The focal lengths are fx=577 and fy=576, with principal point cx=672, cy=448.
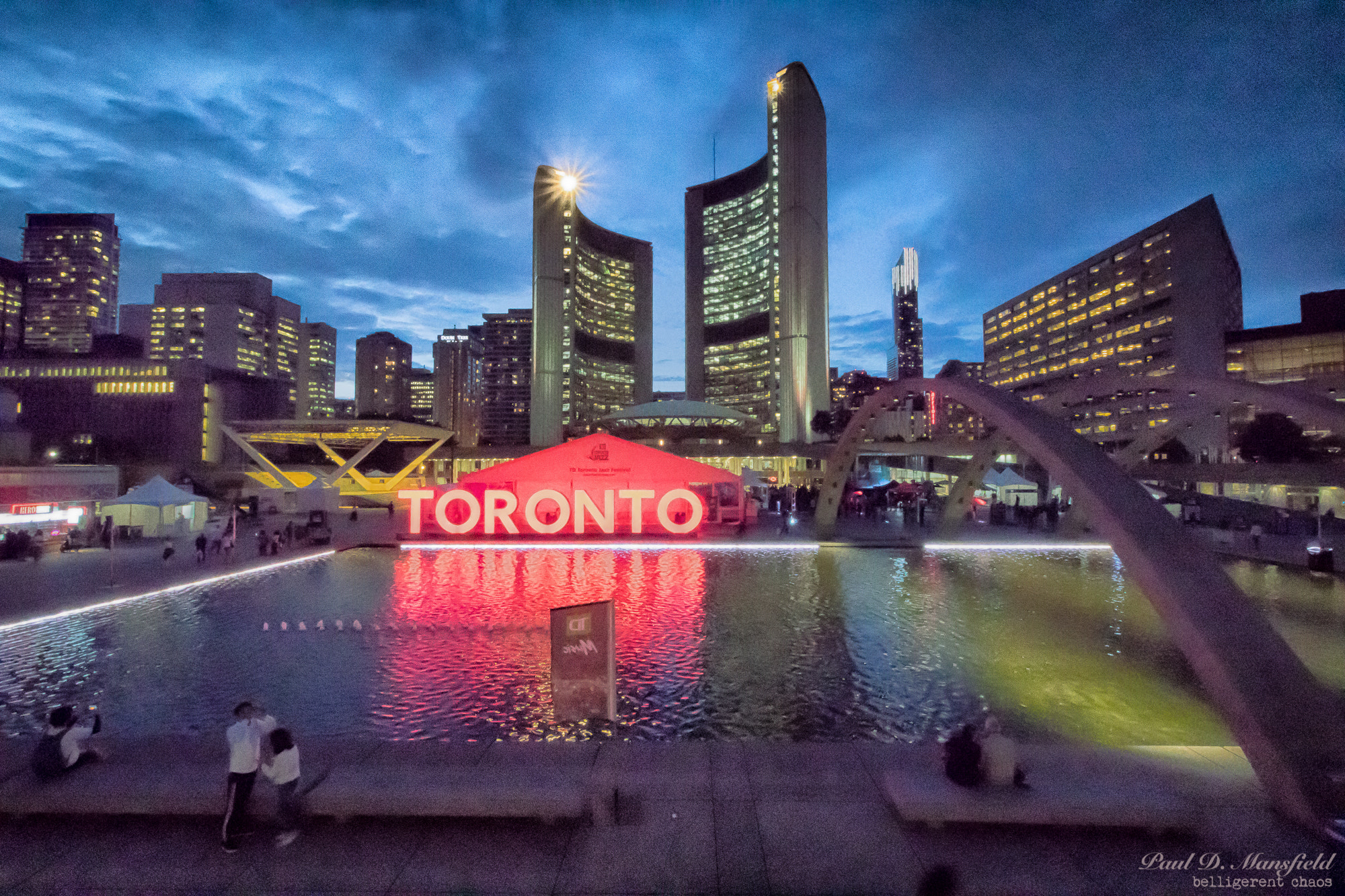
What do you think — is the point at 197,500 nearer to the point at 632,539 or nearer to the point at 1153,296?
the point at 632,539

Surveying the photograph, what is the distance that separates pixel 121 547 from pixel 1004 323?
15828 centimetres

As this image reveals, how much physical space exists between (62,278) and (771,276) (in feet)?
785

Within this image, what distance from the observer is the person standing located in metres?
4.80

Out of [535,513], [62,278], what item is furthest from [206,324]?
[535,513]

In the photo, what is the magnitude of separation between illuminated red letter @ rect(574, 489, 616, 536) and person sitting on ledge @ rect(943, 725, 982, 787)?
18974 millimetres

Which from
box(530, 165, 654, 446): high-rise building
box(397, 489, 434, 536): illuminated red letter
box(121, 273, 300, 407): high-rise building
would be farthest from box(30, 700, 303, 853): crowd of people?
box(121, 273, 300, 407): high-rise building

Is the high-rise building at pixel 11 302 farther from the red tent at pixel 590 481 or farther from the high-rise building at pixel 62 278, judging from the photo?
the red tent at pixel 590 481

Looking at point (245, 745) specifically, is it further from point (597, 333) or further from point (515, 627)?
point (597, 333)

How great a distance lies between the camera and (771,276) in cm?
10575

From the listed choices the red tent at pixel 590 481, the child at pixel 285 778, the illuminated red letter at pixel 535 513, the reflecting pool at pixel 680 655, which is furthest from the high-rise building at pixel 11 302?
the child at pixel 285 778

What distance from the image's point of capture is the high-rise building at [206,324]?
180 meters

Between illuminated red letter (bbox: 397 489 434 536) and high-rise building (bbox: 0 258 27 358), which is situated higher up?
high-rise building (bbox: 0 258 27 358)

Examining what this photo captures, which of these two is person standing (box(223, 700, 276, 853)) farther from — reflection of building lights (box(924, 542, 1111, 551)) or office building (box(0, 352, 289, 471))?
office building (box(0, 352, 289, 471))

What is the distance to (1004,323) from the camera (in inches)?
5477
